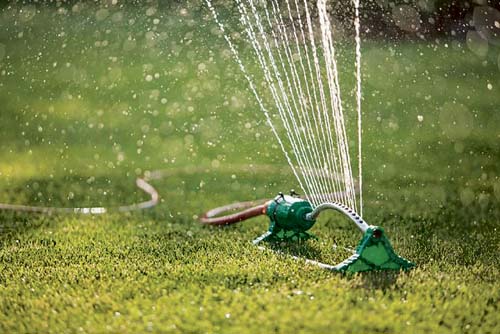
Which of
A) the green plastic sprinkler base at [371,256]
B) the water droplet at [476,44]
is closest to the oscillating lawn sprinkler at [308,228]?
the green plastic sprinkler base at [371,256]

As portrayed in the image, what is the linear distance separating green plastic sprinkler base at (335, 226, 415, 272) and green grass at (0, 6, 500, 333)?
85 millimetres

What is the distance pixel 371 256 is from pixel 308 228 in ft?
2.27

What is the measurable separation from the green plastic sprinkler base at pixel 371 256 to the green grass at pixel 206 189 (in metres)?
0.08

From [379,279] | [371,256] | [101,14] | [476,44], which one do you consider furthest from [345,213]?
[101,14]

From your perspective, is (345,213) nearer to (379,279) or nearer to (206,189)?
(379,279)

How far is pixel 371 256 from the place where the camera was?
4.18 meters

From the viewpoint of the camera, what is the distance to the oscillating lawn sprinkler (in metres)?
4.17

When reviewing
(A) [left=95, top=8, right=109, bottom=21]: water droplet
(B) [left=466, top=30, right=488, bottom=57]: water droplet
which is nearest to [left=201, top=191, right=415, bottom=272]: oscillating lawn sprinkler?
(B) [left=466, top=30, right=488, bottom=57]: water droplet

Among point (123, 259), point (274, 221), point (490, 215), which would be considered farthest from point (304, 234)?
point (490, 215)

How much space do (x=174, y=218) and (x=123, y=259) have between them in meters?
1.17

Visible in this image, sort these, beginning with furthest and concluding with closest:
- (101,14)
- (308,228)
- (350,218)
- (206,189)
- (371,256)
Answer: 1. (101,14)
2. (206,189)
3. (308,228)
4. (350,218)
5. (371,256)

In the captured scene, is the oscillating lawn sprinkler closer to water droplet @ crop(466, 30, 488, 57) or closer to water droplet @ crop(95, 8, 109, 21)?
water droplet @ crop(466, 30, 488, 57)

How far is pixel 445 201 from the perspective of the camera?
6.15 meters

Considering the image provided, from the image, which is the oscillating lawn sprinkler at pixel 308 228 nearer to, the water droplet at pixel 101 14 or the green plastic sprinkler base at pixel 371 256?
the green plastic sprinkler base at pixel 371 256
